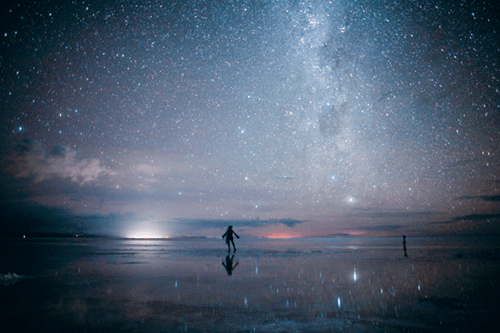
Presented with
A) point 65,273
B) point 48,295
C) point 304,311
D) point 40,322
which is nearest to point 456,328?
point 304,311

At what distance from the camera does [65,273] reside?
294 inches

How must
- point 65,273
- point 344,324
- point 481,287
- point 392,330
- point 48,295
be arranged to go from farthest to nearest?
point 65,273
point 481,287
point 48,295
point 344,324
point 392,330

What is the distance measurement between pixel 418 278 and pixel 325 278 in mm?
2539

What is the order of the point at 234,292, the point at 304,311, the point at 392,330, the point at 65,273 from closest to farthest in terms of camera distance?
the point at 392,330
the point at 304,311
the point at 234,292
the point at 65,273

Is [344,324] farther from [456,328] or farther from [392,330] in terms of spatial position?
[456,328]

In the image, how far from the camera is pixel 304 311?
411 centimetres

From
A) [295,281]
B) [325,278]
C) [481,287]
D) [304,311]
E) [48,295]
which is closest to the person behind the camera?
[304,311]

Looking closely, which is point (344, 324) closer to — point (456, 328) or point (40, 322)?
point (456, 328)

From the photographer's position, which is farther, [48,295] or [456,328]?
[48,295]

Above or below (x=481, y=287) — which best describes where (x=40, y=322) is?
above

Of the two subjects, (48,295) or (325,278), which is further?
(325,278)

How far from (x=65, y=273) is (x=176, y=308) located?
5.38 metres

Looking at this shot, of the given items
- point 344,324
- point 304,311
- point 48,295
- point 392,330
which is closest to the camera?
point 392,330

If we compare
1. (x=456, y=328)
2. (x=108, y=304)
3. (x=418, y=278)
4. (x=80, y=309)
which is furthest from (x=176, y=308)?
(x=418, y=278)
